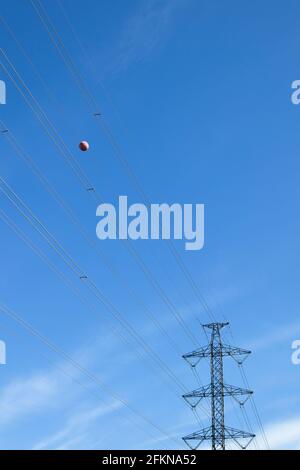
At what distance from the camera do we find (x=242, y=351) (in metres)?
75.8
